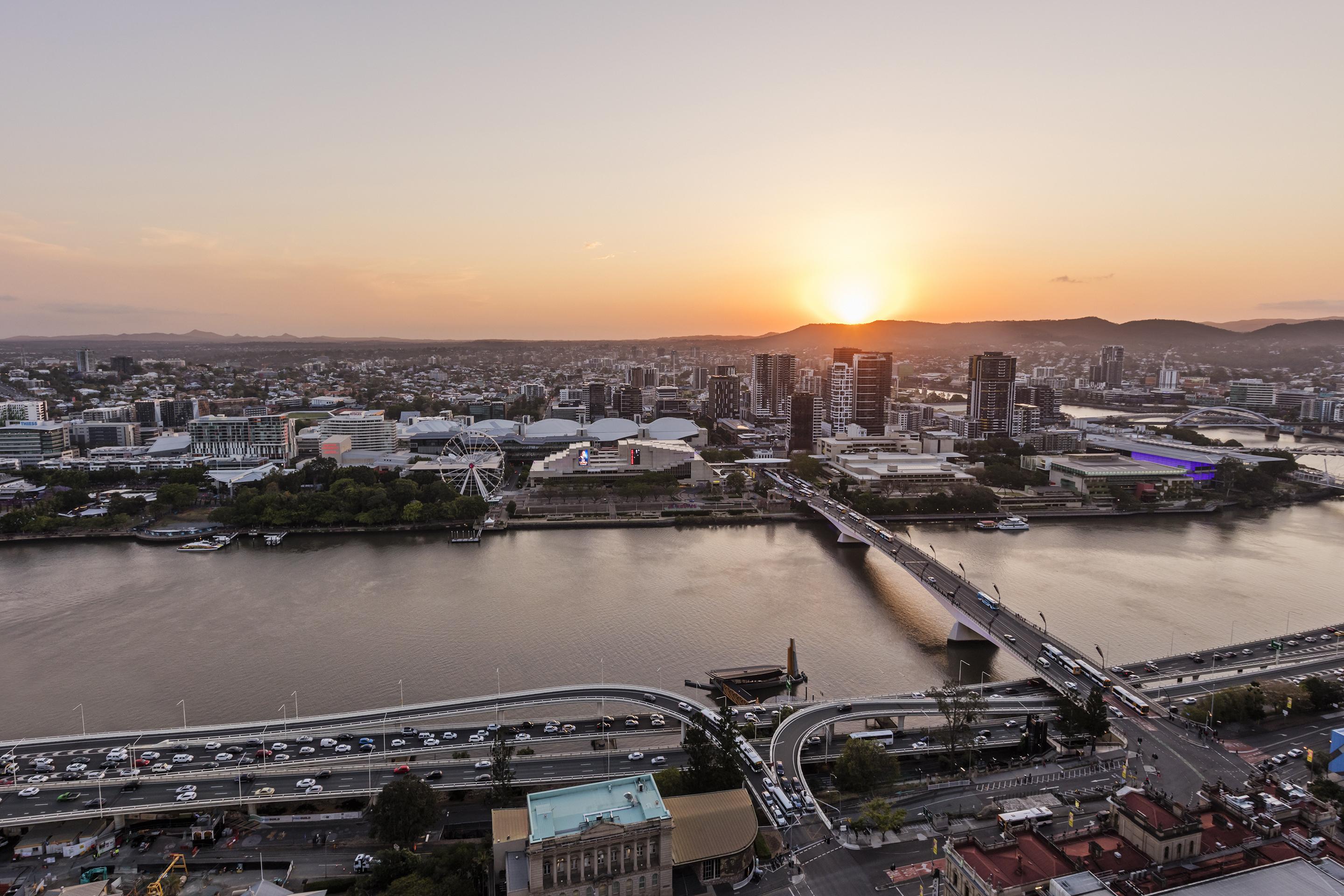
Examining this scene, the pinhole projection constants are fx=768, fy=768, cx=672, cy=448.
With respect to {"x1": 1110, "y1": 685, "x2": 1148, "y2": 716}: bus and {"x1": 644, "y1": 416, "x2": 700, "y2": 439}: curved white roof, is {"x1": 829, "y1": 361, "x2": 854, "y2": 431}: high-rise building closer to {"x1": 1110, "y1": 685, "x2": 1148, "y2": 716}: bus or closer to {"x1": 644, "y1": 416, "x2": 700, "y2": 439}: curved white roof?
{"x1": 644, "y1": 416, "x2": 700, "y2": 439}: curved white roof

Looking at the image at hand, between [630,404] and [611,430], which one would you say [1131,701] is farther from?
[630,404]

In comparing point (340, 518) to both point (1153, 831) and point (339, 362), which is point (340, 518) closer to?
point (1153, 831)

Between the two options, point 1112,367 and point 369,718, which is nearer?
point 369,718

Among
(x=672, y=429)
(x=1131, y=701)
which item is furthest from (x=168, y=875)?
(x=672, y=429)

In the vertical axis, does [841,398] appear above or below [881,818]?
above

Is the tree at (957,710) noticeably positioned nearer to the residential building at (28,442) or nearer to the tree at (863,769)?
the tree at (863,769)

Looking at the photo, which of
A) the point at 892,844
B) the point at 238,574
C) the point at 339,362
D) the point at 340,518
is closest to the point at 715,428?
the point at 340,518

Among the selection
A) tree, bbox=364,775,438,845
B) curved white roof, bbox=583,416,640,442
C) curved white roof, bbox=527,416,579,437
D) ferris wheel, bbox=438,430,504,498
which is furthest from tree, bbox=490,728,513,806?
curved white roof, bbox=583,416,640,442

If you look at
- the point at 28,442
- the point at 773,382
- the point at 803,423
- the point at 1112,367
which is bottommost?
the point at 28,442
